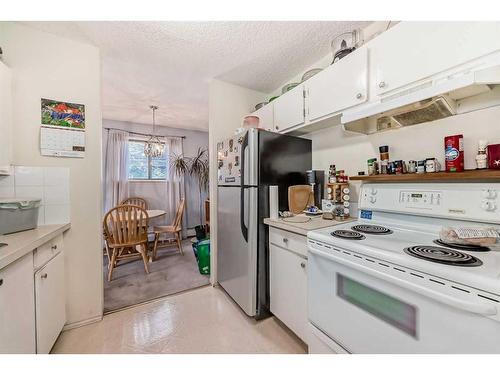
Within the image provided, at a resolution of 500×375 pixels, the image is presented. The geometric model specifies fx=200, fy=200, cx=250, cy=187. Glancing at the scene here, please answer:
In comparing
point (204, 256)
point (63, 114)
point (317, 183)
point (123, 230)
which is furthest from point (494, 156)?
point (123, 230)

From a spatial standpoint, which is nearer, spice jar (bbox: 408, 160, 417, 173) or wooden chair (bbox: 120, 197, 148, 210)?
spice jar (bbox: 408, 160, 417, 173)

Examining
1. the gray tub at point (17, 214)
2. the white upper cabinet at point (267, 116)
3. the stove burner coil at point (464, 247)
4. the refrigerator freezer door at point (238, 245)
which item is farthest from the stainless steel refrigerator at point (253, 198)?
the gray tub at point (17, 214)

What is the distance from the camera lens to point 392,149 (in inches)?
55.5

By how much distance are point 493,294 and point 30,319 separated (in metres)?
1.94

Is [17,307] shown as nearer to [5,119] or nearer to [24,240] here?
[24,240]

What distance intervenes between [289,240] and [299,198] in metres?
0.47

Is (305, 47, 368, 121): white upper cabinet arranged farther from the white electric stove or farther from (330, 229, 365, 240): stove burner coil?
(330, 229, 365, 240): stove burner coil

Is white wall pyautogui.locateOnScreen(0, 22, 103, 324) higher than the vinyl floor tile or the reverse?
higher

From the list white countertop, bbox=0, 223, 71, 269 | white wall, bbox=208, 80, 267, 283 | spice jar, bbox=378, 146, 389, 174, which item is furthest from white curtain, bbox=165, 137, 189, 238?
spice jar, bbox=378, 146, 389, 174

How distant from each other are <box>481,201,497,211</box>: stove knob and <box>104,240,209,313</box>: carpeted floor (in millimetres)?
2331

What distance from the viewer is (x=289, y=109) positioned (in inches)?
71.5

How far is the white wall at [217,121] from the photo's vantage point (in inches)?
89.4

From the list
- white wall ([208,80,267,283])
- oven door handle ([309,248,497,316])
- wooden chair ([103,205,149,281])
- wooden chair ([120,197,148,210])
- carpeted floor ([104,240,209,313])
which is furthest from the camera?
wooden chair ([120,197,148,210])

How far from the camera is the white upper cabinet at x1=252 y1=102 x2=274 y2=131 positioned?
2033 millimetres
